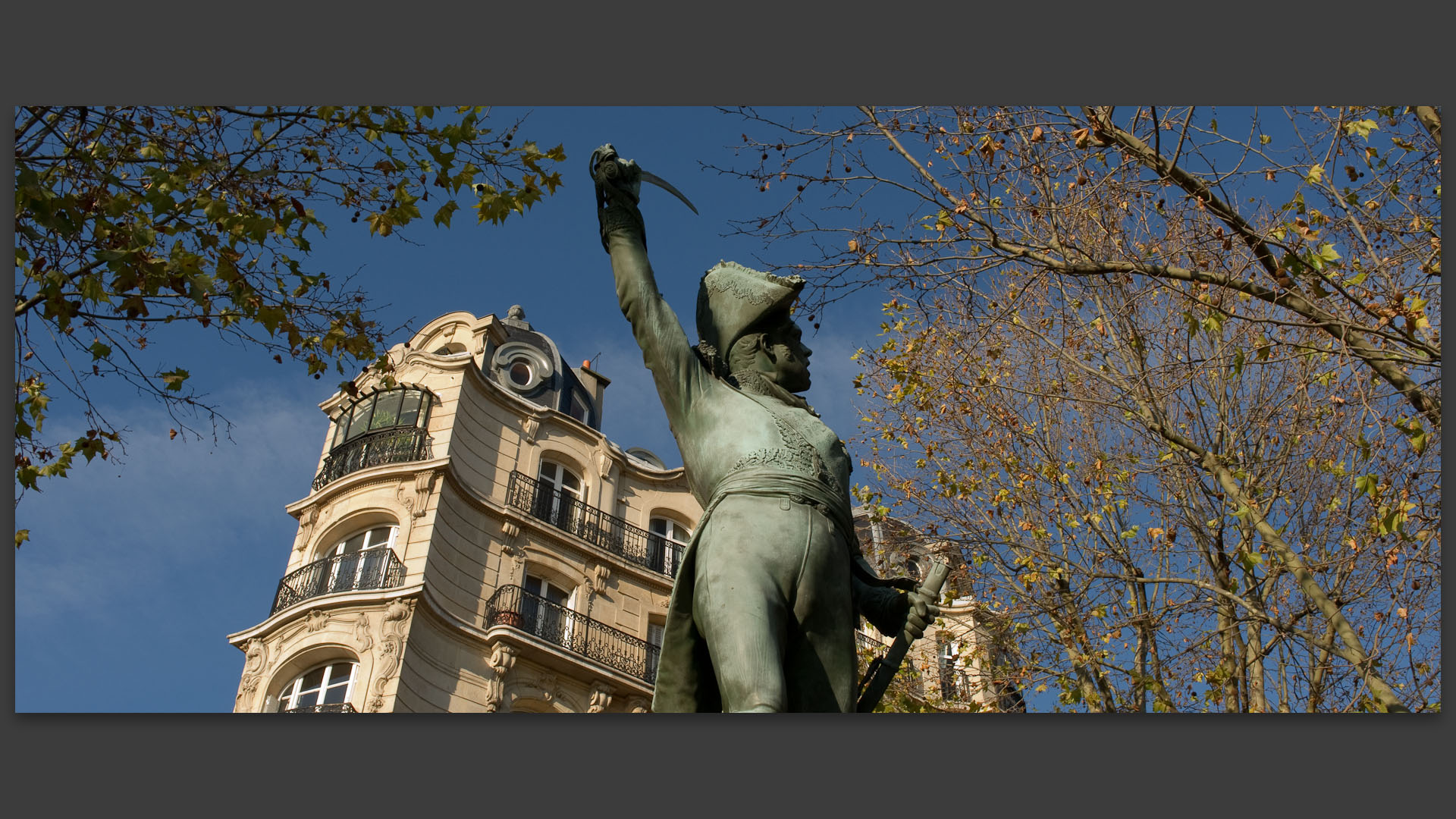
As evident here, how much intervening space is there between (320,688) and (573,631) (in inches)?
156

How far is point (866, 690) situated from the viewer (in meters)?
3.80

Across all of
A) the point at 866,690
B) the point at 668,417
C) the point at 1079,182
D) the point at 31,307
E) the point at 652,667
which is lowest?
the point at 866,690

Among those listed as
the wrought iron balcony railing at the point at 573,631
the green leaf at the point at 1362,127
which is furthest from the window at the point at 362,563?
the green leaf at the point at 1362,127

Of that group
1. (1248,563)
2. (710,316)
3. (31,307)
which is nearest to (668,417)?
(710,316)

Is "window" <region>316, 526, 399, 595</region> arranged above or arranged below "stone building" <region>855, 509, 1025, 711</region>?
above

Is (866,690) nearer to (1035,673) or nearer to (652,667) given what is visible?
(1035,673)

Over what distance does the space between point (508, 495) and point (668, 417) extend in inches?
748

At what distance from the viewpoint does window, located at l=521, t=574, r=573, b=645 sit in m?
20.9

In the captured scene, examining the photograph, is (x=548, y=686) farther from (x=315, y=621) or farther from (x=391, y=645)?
(x=315, y=621)

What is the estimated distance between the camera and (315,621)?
19.4 m

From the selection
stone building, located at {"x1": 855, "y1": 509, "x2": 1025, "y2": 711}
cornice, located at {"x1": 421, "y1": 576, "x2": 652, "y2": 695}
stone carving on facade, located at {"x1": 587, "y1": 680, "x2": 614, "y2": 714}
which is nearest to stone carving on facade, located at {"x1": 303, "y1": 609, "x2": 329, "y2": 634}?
cornice, located at {"x1": 421, "y1": 576, "x2": 652, "y2": 695}

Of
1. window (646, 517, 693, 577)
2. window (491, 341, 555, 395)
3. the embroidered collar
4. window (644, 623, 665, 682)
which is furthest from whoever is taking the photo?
window (491, 341, 555, 395)

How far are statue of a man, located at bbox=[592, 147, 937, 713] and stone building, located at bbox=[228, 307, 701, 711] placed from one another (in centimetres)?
1439

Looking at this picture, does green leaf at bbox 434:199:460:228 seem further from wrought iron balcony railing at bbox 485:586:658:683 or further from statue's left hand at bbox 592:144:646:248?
wrought iron balcony railing at bbox 485:586:658:683
